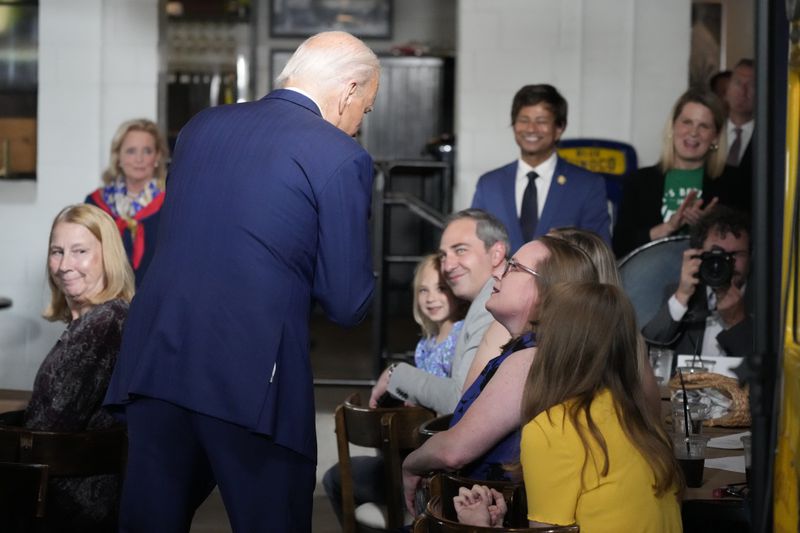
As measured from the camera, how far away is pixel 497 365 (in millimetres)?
2594

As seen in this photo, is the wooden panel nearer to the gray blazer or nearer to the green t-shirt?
the green t-shirt

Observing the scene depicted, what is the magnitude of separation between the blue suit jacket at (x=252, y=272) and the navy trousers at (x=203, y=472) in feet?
0.13

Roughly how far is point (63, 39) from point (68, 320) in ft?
11.7

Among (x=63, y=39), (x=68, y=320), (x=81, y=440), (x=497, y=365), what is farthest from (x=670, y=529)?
(x=63, y=39)

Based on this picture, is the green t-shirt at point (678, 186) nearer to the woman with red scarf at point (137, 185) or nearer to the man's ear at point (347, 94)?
the woman with red scarf at point (137, 185)

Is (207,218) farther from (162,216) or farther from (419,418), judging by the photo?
(419,418)

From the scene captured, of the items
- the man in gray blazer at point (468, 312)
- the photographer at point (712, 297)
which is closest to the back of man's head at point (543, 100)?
the photographer at point (712, 297)

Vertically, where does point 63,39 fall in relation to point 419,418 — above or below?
above

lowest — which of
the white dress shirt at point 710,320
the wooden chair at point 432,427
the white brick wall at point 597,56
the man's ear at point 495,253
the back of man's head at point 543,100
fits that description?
the wooden chair at point 432,427

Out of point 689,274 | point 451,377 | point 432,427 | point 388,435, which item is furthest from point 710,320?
point 432,427

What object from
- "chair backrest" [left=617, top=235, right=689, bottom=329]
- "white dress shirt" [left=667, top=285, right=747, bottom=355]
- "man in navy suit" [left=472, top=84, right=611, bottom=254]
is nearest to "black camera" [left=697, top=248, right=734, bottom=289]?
"white dress shirt" [left=667, top=285, right=747, bottom=355]

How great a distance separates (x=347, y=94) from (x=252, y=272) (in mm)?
453

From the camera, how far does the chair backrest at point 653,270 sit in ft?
13.8

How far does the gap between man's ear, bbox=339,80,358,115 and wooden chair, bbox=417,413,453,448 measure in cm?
70
